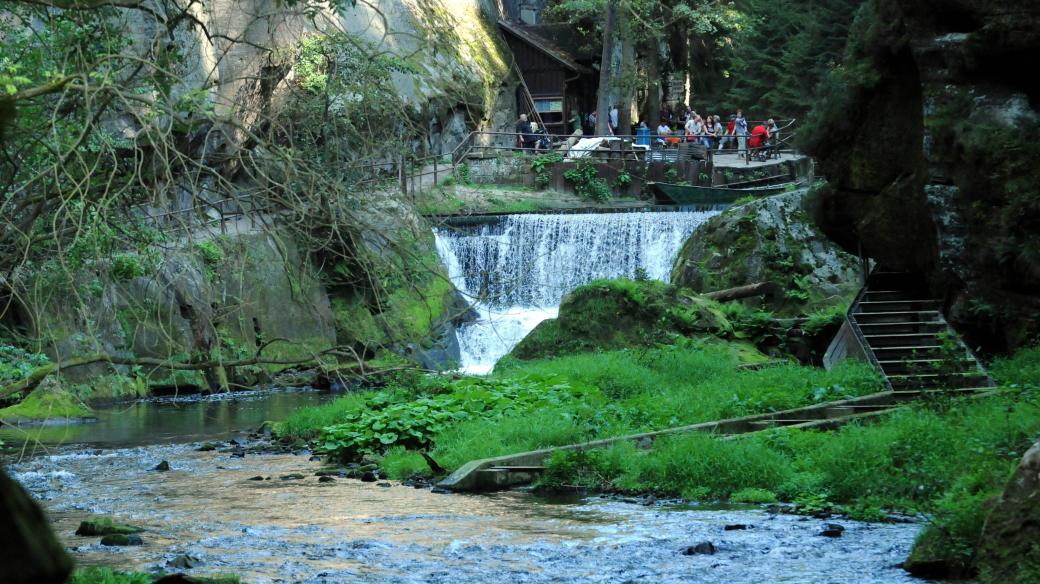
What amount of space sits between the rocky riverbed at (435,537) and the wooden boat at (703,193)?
2260 cm

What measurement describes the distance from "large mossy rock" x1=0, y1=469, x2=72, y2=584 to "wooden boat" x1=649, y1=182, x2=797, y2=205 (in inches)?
1270

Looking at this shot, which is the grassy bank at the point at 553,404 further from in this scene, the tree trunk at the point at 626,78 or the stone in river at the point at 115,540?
the tree trunk at the point at 626,78

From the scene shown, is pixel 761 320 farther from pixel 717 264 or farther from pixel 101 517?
pixel 101 517

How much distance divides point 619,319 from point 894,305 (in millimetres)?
5628

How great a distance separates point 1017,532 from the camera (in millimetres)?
6672

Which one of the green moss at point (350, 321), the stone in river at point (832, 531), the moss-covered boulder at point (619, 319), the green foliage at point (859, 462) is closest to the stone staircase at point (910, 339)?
the green foliage at point (859, 462)

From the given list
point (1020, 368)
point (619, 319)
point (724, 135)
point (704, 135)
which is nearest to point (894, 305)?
point (1020, 368)

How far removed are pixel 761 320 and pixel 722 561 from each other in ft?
43.3

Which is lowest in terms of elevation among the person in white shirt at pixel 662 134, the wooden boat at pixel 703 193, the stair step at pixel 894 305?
the stair step at pixel 894 305

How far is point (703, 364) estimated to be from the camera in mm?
18188

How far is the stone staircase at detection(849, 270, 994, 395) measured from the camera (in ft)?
45.5

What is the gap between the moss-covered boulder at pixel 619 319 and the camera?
69.6 ft

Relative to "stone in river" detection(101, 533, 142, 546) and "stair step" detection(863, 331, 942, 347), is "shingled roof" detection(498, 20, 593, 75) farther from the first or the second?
"stone in river" detection(101, 533, 142, 546)

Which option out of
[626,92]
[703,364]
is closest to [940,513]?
[703,364]
